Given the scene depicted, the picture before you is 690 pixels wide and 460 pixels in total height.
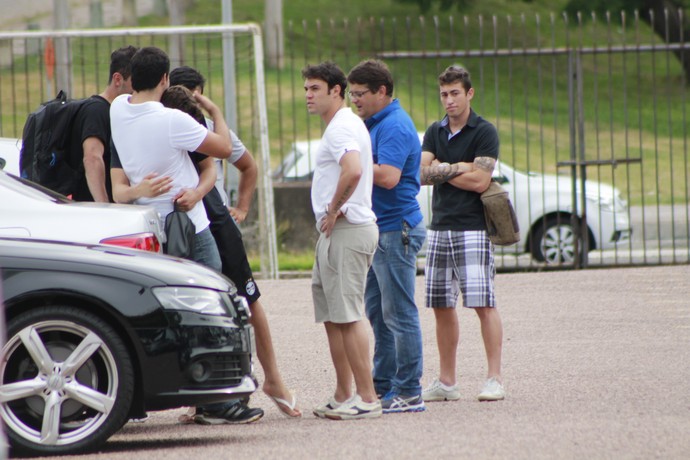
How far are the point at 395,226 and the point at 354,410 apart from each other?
991 millimetres

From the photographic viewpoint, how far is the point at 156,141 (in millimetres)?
6309

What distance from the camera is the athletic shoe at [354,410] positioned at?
6.43 metres

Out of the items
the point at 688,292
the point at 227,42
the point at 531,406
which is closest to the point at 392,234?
the point at 531,406

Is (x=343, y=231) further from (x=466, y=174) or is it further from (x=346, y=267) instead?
(x=466, y=174)

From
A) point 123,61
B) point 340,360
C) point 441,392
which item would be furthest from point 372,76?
point 441,392

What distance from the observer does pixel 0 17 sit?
3850cm

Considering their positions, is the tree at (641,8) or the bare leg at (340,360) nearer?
the bare leg at (340,360)

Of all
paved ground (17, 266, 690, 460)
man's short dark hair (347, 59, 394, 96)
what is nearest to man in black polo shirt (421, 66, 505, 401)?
paved ground (17, 266, 690, 460)

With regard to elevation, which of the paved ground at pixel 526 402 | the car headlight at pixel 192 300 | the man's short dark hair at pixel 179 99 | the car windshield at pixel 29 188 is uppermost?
the man's short dark hair at pixel 179 99

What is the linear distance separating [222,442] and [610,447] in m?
1.74

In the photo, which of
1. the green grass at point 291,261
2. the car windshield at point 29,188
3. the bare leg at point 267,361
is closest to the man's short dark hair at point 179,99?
the car windshield at point 29,188

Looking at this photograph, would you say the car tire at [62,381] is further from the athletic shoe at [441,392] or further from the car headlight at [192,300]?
the athletic shoe at [441,392]

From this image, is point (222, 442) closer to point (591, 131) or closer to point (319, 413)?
point (319, 413)

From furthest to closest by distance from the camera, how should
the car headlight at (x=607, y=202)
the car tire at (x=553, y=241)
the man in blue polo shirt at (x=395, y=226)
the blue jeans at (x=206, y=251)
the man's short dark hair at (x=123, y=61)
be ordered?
1. the car headlight at (x=607, y=202)
2. the car tire at (x=553, y=241)
3. the man's short dark hair at (x=123, y=61)
4. the man in blue polo shirt at (x=395, y=226)
5. the blue jeans at (x=206, y=251)
